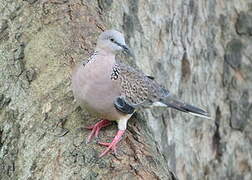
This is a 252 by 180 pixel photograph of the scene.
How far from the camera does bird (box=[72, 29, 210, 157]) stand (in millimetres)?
4137

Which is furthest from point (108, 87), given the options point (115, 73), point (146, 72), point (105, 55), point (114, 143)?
point (146, 72)

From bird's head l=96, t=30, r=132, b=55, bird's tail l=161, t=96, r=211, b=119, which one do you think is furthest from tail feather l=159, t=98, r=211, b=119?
bird's head l=96, t=30, r=132, b=55

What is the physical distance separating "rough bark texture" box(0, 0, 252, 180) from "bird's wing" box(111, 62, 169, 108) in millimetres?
188

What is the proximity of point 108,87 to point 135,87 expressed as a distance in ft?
0.80

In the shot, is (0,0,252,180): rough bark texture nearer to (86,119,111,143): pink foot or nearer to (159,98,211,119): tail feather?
(86,119,111,143): pink foot

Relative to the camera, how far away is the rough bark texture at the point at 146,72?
418 centimetres

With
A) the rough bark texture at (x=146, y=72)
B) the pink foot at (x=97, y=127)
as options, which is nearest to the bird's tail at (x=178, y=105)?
the rough bark texture at (x=146, y=72)

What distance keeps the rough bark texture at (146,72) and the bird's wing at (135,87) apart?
0.62ft

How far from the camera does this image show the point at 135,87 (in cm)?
437

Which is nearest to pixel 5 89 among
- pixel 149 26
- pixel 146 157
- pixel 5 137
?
pixel 5 137

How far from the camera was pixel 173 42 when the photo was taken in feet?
21.8

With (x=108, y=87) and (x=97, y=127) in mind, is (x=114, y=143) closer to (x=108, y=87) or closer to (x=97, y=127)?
(x=97, y=127)

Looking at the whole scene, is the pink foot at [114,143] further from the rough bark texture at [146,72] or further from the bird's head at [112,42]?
the bird's head at [112,42]

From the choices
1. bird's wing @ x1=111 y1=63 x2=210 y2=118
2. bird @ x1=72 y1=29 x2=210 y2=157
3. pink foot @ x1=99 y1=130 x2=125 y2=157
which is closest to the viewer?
pink foot @ x1=99 y1=130 x2=125 y2=157
